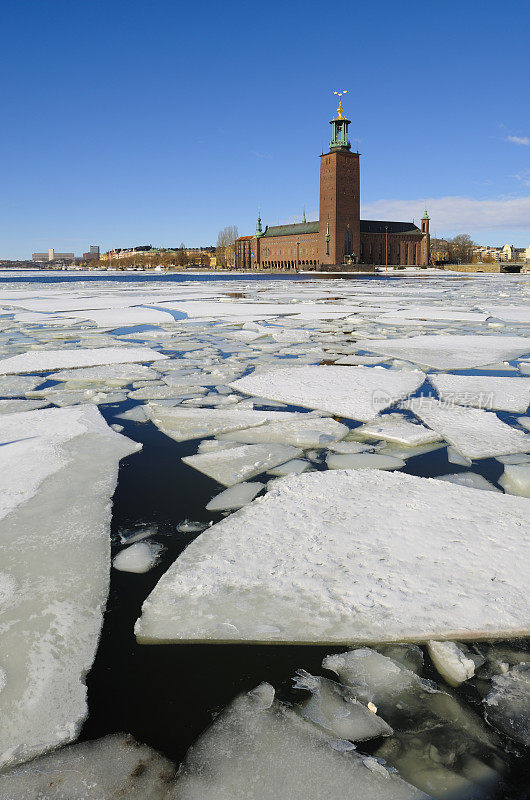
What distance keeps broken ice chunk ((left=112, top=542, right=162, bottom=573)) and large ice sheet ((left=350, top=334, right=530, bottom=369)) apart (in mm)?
3410

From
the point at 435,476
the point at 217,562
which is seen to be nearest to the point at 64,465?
the point at 217,562

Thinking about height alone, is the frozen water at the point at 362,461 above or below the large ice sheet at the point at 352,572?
above

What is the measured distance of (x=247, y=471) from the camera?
7.37 ft

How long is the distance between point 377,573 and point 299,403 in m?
1.88

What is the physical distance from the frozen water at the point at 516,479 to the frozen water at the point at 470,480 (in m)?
0.06

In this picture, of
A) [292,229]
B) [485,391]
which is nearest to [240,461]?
[485,391]

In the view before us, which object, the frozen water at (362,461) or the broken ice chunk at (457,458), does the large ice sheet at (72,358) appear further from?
the broken ice chunk at (457,458)

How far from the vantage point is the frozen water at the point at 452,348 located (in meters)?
4.71

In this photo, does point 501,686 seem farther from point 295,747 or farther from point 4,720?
point 4,720

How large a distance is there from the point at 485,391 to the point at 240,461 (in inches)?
78.6

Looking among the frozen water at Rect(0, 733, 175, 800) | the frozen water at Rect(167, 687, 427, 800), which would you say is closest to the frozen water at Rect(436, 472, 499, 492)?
the frozen water at Rect(167, 687, 427, 800)

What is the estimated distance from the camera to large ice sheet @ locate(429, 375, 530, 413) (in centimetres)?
324

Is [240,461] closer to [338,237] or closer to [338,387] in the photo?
[338,387]

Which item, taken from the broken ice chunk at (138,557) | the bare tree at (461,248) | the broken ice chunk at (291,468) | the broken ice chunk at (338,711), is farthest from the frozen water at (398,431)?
the bare tree at (461,248)
